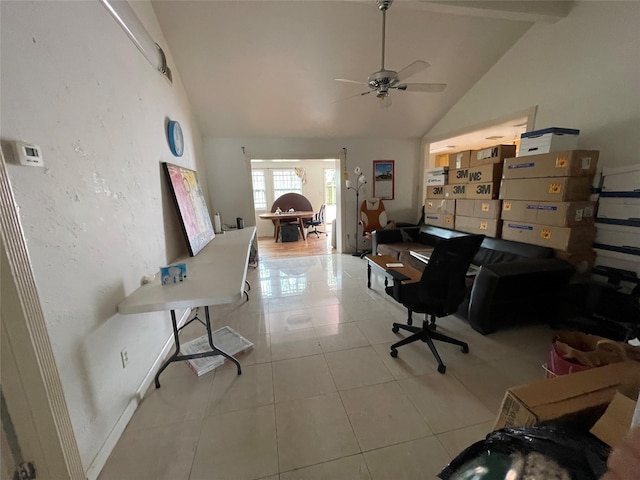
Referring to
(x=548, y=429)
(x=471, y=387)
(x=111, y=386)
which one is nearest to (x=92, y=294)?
(x=111, y=386)

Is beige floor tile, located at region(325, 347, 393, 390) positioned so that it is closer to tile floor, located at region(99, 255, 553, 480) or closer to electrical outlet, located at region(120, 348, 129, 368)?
tile floor, located at region(99, 255, 553, 480)

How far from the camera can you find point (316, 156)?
5.02 m

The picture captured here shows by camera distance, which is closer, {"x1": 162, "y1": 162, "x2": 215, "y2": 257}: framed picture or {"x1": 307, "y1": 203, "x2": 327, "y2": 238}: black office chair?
{"x1": 162, "y1": 162, "x2": 215, "y2": 257}: framed picture

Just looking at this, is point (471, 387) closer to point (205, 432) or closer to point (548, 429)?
point (548, 429)

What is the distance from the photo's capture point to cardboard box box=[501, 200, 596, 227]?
2438mm

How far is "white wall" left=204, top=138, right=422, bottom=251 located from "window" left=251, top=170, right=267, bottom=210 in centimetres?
352

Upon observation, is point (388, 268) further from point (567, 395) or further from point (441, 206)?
point (441, 206)

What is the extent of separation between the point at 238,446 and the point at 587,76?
431 centimetres

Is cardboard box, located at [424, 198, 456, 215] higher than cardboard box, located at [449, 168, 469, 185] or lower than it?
lower

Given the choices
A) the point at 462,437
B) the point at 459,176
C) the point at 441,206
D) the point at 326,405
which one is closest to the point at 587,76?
the point at 459,176

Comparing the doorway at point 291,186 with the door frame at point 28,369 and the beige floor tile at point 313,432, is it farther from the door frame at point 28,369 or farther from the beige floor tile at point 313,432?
the door frame at point 28,369

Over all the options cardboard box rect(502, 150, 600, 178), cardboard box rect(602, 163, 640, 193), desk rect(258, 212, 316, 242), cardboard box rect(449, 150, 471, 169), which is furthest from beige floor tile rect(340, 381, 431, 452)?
desk rect(258, 212, 316, 242)

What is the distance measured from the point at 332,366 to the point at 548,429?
1.35 meters

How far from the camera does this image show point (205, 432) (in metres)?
1.48
